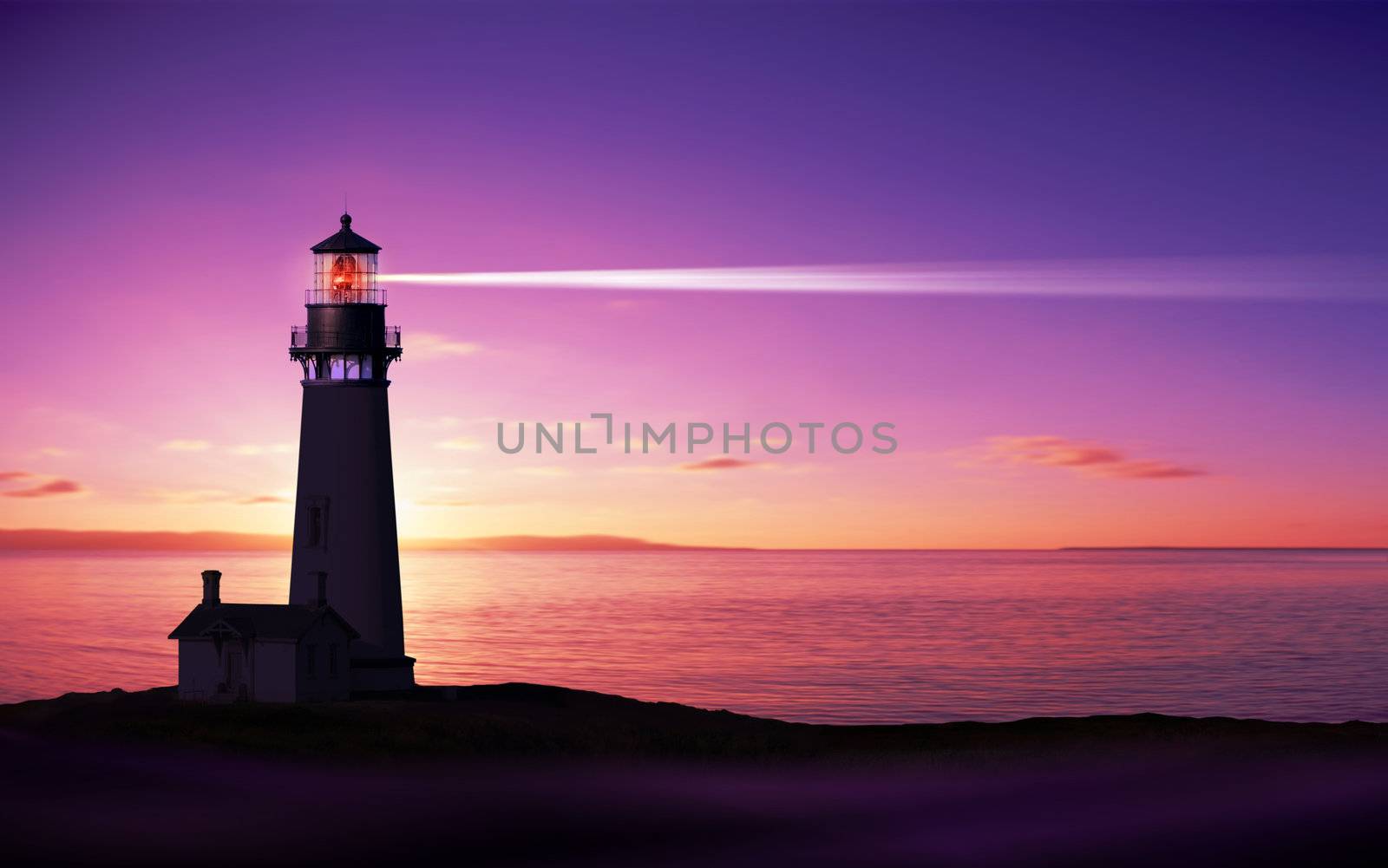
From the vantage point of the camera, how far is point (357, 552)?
1747 inches

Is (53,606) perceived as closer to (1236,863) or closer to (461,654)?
(461,654)

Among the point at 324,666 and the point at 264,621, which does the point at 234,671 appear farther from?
the point at 324,666

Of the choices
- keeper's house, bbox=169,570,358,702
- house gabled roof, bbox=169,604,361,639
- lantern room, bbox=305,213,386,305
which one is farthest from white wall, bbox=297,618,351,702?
lantern room, bbox=305,213,386,305

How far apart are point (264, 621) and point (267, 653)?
3.18 feet

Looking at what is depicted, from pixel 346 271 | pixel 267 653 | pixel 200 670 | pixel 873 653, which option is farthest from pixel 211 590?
pixel 873 653

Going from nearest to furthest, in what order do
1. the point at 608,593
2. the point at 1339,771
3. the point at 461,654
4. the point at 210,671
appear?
1. the point at 1339,771
2. the point at 210,671
3. the point at 461,654
4. the point at 608,593

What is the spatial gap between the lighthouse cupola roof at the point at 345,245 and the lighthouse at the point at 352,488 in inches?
67.8

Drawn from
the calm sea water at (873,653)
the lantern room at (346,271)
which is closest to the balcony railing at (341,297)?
the lantern room at (346,271)

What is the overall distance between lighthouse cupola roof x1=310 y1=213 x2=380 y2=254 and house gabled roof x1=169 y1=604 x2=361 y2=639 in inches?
430

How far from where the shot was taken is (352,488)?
44250mm

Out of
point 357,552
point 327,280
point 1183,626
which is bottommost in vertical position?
point 1183,626

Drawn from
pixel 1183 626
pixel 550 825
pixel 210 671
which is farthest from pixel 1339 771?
pixel 1183 626

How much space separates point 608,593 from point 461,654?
330 ft

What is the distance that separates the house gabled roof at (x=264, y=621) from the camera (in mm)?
42750
